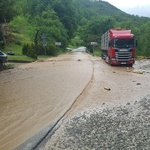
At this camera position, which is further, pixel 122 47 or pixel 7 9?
pixel 122 47

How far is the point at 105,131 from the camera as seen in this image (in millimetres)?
7500

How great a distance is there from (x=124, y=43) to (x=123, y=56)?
Answer: 50.6 inches

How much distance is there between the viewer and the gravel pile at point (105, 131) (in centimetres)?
655

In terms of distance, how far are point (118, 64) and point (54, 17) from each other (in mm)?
58353

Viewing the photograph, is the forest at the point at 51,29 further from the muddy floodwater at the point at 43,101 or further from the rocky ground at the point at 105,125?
the rocky ground at the point at 105,125

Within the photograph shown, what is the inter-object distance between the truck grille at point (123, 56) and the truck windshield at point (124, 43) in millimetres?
691

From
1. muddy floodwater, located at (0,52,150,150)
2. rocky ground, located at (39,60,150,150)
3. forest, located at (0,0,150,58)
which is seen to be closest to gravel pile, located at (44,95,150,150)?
rocky ground, located at (39,60,150,150)

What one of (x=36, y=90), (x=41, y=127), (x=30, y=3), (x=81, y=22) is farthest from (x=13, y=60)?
(x=81, y=22)

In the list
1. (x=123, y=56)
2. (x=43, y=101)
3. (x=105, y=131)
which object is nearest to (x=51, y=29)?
(x=123, y=56)

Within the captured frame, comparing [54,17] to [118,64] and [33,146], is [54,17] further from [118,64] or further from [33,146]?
[33,146]

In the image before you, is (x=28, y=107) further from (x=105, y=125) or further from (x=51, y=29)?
(x=51, y=29)

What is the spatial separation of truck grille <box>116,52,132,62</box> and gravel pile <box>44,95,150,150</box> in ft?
61.9

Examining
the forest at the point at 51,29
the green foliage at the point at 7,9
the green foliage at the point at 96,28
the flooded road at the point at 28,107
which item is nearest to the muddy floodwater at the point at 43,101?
the flooded road at the point at 28,107

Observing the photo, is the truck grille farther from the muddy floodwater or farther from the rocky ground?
the rocky ground
